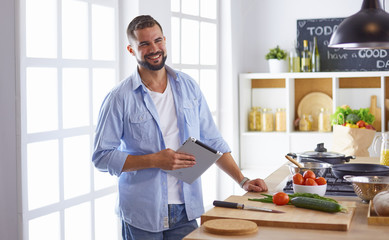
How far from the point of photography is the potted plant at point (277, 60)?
5328mm

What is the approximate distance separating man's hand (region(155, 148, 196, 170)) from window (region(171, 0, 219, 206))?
2.09 meters

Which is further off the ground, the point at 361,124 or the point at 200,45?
the point at 200,45

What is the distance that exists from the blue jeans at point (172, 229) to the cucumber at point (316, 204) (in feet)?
1.77

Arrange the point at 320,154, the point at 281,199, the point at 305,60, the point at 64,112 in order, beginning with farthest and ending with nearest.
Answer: the point at 305,60
the point at 320,154
the point at 64,112
the point at 281,199

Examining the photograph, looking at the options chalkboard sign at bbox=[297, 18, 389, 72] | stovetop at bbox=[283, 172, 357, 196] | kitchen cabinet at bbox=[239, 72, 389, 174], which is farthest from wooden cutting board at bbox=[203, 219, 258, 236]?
chalkboard sign at bbox=[297, 18, 389, 72]

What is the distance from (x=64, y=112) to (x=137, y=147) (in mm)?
757

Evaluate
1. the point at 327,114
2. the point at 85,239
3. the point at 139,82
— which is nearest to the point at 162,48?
the point at 139,82

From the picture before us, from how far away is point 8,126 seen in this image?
8.70 ft

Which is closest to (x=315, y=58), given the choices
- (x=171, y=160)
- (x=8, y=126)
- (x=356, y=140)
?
(x=356, y=140)

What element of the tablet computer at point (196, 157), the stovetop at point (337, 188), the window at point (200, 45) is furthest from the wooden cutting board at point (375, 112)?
the tablet computer at point (196, 157)

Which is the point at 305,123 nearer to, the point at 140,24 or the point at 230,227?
the point at 140,24

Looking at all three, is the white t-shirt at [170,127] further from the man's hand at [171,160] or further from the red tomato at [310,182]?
the red tomato at [310,182]

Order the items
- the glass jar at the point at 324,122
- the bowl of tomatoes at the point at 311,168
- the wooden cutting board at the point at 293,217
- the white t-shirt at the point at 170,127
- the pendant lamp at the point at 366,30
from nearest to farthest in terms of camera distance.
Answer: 1. the wooden cutting board at the point at 293,217
2. the white t-shirt at the point at 170,127
3. the bowl of tomatoes at the point at 311,168
4. the pendant lamp at the point at 366,30
5. the glass jar at the point at 324,122

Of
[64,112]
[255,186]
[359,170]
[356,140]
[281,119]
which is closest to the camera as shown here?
[255,186]
